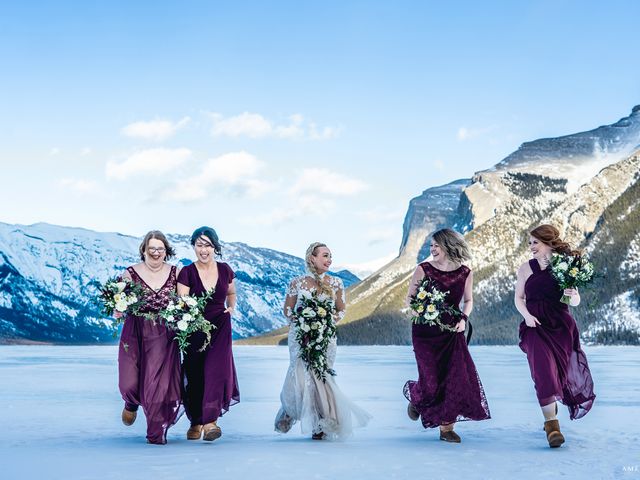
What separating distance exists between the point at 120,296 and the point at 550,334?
5063 millimetres

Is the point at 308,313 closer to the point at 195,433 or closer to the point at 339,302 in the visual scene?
the point at 339,302

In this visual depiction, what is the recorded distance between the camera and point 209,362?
10.8m

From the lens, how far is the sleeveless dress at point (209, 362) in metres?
10.8

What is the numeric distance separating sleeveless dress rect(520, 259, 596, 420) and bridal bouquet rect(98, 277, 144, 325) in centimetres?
463

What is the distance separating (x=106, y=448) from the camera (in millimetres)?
9984

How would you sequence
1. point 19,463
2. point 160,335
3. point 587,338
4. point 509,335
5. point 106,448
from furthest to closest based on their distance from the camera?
point 509,335 < point 587,338 < point 160,335 < point 106,448 < point 19,463

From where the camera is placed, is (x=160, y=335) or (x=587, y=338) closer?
(x=160, y=335)

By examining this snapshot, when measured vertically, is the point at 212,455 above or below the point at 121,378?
below

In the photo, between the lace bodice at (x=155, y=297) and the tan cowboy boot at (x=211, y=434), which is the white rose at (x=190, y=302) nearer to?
the lace bodice at (x=155, y=297)

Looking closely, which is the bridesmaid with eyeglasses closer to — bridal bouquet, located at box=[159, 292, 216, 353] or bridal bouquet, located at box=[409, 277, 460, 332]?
bridal bouquet, located at box=[159, 292, 216, 353]

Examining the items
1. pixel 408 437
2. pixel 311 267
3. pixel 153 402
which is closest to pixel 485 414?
pixel 408 437

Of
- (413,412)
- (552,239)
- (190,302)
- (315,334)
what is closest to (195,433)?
(190,302)

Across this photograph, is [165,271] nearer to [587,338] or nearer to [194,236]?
[194,236]

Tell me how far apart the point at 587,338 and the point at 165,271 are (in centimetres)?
12286
